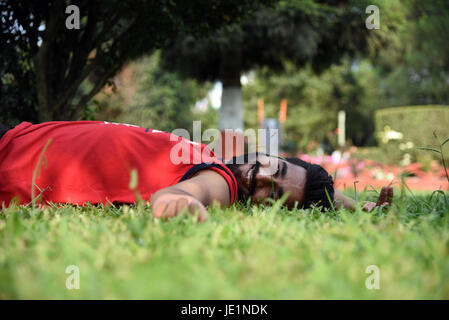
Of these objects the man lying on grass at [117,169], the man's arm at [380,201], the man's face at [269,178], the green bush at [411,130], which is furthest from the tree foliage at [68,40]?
the green bush at [411,130]

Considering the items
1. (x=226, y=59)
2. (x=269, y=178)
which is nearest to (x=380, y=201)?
(x=269, y=178)

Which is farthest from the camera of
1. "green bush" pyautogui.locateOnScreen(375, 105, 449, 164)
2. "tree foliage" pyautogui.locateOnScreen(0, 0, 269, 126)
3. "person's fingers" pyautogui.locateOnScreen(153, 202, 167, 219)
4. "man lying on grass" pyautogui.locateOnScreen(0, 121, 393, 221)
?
"green bush" pyautogui.locateOnScreen(375, 105, 449, 164)

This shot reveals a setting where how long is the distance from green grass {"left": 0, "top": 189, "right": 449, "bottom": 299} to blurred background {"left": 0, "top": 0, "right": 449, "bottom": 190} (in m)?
1.02

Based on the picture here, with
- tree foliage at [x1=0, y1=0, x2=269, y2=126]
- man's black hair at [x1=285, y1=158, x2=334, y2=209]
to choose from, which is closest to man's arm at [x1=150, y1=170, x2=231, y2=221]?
man's black hair at [x1=285, y1=158, x2=334, y2=209]

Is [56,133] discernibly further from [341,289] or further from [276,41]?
[276,41]

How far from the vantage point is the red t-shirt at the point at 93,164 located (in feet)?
6.11

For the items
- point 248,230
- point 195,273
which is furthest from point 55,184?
point 195,273

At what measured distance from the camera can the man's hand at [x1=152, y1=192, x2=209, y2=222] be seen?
4.46 feet

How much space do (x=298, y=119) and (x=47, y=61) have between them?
2487 centimetres

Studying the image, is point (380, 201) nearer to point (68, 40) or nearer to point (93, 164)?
point (93, 164)

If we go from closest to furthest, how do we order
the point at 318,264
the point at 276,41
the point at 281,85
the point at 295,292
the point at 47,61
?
1. the point at 295,292
2. the point at 318,264
3. the point at 47,61
4. the point at 276,41
5. the point at 281,85

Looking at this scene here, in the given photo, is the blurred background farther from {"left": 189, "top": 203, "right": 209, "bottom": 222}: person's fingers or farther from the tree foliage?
{"left": 189, "top": 203, "right": 209, "bottom": 222}: person's fingers

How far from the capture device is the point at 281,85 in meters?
26.5

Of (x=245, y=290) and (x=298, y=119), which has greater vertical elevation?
(x=298, y=119)
